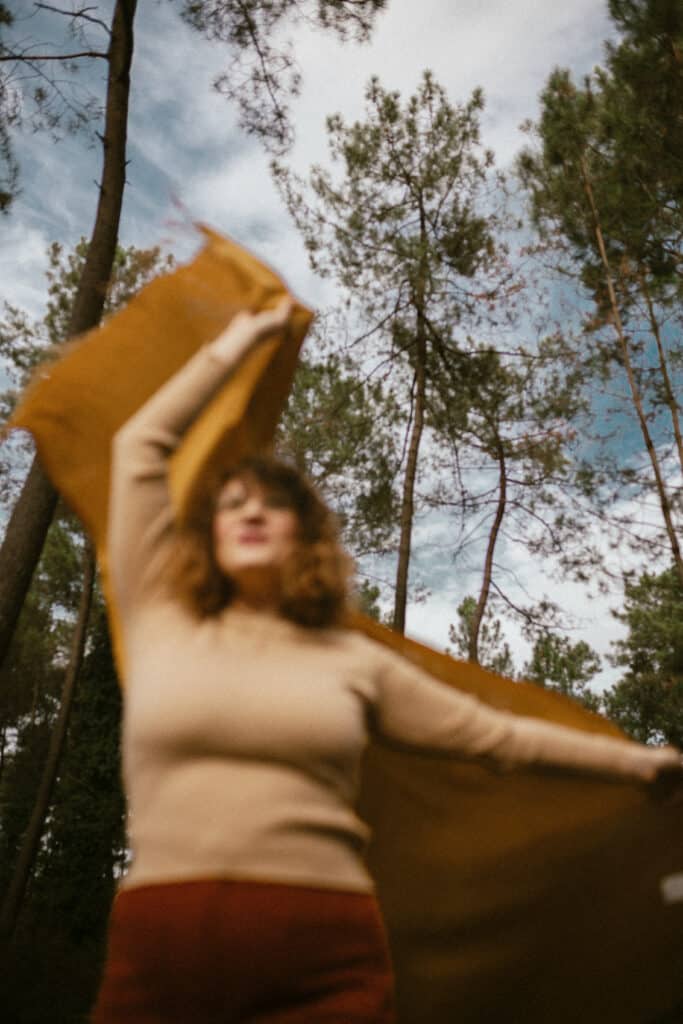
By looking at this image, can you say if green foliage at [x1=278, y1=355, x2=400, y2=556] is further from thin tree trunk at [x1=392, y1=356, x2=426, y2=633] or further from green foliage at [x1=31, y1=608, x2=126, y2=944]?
green foliage at [x1=31, y1=608, x2=126, y2=944]

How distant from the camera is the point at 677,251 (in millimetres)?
13016

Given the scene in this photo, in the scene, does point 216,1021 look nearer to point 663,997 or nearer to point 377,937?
point 377,937

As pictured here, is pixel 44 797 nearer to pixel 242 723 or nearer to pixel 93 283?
pixel 93 283

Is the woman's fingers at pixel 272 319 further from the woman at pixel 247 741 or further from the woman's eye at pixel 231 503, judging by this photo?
the woman's eye at pixel 231 503

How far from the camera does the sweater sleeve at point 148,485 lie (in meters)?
1.77

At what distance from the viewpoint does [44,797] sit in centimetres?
1191

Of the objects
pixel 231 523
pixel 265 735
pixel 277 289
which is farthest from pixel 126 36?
pixel 265 735

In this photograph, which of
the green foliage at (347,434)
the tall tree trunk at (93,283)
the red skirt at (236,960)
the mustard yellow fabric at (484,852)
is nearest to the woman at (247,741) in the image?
the red skirt at (236,960)

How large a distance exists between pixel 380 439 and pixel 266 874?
1149cm

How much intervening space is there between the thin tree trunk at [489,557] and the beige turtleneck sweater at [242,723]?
1161cm

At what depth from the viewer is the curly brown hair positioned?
1.73 m

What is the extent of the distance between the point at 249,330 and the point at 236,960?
A: 1305 mm

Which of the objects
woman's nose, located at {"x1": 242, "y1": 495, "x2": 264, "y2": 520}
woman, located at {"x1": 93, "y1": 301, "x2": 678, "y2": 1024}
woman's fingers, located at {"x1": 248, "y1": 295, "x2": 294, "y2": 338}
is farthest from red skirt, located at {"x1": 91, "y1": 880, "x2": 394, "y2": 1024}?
woman's fingers, located at {"x1": 248, "y1": 295, "x2": 294, "y2": 338}

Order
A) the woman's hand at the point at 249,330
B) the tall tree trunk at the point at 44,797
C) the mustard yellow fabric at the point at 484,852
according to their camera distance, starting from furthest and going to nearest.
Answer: the tall tree trunk at the point at 44,797 < the mustard yellow fabric at the point at 484,852 < the woman's hand at the point at 249,330
